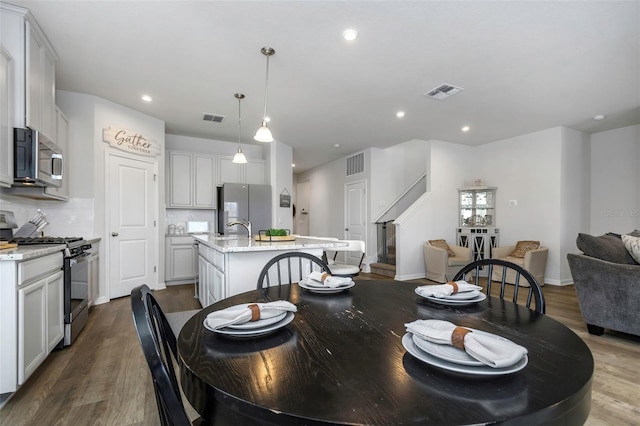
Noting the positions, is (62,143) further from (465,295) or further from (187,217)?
(465,295)

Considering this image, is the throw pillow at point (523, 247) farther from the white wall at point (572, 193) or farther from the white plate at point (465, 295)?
the white plate at point (465, 295)

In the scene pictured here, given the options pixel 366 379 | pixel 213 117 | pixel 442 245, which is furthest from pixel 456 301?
pixel 442 245

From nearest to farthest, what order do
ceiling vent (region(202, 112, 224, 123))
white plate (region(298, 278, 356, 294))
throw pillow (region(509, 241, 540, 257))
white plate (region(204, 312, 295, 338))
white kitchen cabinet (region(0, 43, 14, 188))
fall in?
1. white plate (region(204, 312, 295, 338))
2. white plate (region(298, 278, 356, 294))
3. white kitchen cabinet (region(0, 43, 14, 188))
4. ceiling vent (region(202, 112, 224, 123))
5. throw pillow (region(509, 241, 540, 257))

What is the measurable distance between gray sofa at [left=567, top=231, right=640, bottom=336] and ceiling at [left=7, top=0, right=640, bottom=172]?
1.85 meters

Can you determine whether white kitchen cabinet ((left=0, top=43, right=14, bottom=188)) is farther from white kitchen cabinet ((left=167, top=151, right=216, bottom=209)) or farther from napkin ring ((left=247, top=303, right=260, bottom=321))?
white kitchen cabinet ((left=167, top=151, right=216, bottom=209))

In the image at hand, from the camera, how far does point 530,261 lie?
16.3 ft

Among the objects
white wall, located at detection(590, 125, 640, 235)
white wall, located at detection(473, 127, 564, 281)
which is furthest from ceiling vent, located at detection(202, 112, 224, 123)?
white wall, located at detection(590, 125, 640, 235)

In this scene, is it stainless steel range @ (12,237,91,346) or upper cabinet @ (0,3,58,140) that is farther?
stainless steel range @ (12,237,91,346)

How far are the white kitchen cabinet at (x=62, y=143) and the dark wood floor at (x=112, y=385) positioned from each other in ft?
4.81

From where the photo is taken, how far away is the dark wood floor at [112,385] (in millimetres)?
1758

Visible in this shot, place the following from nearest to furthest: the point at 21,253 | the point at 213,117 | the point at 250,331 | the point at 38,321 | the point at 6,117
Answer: the point at 250,331 → the point at 21,253 → the point at 38,321 → the point at 6,117 → the point at 213,117

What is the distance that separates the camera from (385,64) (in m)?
3.19

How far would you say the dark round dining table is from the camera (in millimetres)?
574

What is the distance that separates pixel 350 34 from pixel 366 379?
272 centimetres
